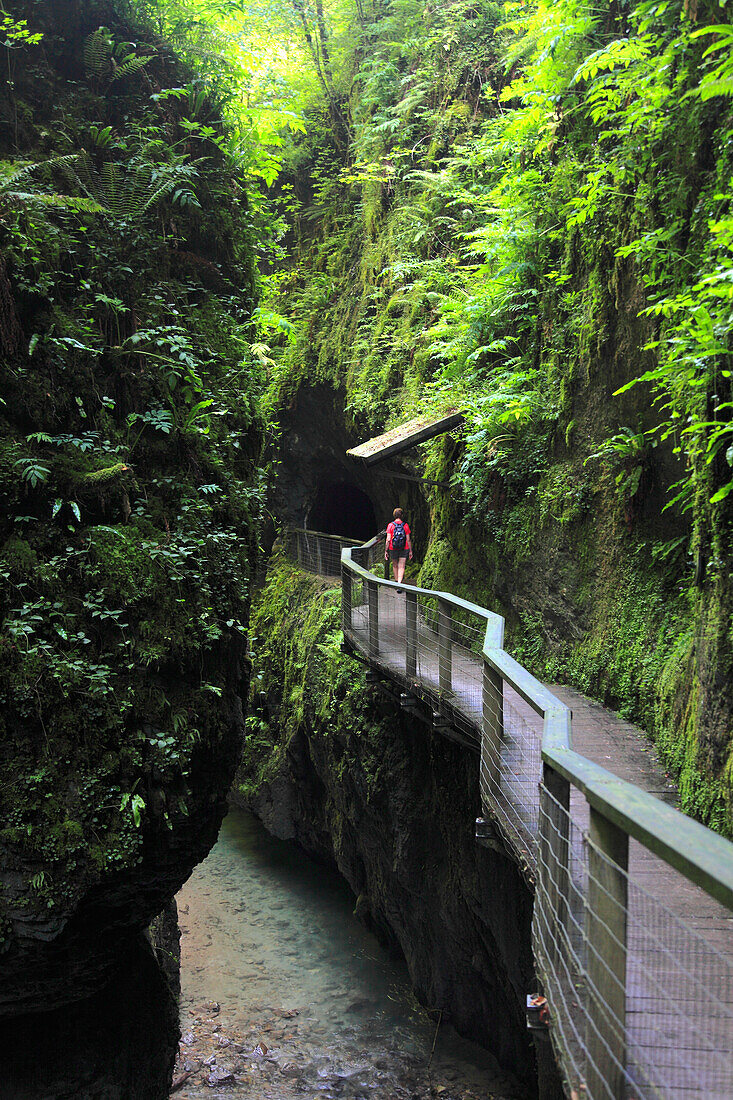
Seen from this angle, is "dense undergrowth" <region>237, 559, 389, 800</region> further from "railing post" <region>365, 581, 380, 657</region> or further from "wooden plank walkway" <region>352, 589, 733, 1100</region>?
"wooden plank walkway" <region>352, 589, 733, 1100</region>

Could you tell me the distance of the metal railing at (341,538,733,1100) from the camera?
2.15 metres

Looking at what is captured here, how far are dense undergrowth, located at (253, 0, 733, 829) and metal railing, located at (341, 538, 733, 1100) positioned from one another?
1345mm

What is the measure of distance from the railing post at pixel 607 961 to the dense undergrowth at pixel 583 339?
2.66m

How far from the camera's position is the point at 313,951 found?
12891 mm

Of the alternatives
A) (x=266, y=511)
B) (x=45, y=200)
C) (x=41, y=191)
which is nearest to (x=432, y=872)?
(x=266, y=511)

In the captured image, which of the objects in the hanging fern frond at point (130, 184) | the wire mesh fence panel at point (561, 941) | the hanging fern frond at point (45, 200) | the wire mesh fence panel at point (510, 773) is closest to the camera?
the wire mesh fence panel at point (561, 941)

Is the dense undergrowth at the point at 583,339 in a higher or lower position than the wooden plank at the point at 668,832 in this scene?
higher

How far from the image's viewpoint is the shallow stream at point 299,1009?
960cm

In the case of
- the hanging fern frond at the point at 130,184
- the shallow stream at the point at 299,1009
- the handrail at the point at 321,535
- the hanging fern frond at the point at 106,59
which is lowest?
the shallow stream at the point at 299,1009

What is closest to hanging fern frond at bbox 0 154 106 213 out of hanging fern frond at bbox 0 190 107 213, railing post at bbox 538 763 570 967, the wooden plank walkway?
hanging fern frond at bbox 0 190 107 213

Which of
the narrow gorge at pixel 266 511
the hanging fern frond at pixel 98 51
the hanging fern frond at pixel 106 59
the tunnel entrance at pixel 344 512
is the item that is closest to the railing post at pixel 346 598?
the narrow gorge at pixel 266 511

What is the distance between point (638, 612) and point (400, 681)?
9.22 feet

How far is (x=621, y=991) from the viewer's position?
2264 millimetres

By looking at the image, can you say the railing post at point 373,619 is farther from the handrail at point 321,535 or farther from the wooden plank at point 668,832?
the wooden plank at point 668,832
